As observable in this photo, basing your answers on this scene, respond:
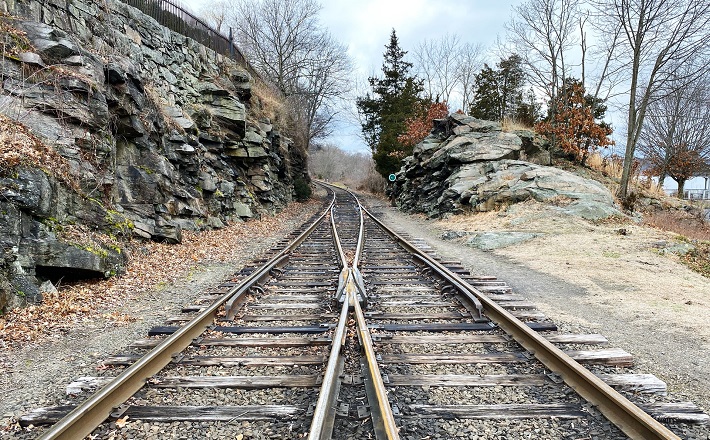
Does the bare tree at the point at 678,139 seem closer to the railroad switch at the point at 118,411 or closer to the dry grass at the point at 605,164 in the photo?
the dry grass at the point at 605,164

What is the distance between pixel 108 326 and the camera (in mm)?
5066

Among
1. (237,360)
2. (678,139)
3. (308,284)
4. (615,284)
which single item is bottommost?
(237,360)

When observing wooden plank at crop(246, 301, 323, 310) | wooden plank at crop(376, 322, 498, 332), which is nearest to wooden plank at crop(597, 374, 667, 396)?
wooden plank at crop(376, 322, 498, 332)

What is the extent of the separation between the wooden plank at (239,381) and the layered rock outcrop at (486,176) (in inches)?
488

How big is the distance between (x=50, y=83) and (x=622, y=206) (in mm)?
18488

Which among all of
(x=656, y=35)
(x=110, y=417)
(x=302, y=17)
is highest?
(x=302, y=17)

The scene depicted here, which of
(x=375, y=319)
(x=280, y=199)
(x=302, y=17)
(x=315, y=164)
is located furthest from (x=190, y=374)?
(x=315, y=164)

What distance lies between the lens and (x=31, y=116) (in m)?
7.25

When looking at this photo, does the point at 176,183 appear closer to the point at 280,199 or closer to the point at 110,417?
the point at 110,417

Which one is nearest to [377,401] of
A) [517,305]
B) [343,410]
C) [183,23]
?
[343,410]

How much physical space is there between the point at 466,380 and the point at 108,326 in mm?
4361

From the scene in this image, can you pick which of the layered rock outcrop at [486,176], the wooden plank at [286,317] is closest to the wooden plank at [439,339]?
the wooden plank at [286,317]

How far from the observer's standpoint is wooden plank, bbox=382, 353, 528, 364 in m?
3.79

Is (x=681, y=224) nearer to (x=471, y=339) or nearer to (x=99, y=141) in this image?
(x=471, y=339)
